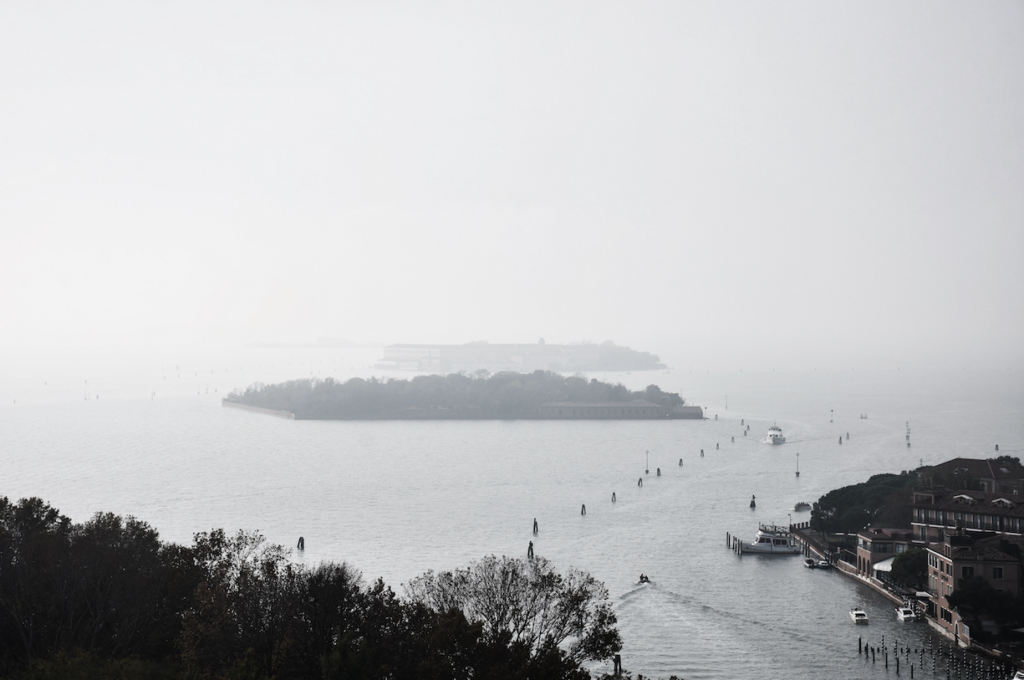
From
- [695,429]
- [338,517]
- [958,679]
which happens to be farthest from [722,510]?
[695,429]

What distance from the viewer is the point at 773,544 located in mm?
18688

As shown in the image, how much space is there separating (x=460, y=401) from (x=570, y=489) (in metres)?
27.1

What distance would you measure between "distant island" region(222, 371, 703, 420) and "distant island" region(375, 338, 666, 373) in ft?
152

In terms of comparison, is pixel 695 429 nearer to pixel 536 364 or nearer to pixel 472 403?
pixel 472 403

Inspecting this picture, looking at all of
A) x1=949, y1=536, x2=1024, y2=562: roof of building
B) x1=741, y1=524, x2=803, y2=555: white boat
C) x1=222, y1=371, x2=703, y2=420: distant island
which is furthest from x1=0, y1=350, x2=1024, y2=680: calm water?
x1=222, y1=371, x2=703, y2=420: distant island

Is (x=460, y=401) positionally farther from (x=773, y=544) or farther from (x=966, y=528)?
(x=966, y=528)

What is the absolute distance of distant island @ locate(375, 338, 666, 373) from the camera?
103062 mm

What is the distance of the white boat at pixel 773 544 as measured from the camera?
18.6 metres

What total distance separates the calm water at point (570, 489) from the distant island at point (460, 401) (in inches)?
98.1

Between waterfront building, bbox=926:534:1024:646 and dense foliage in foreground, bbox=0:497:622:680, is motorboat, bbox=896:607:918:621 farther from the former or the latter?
dense foliage in foreground, bbox=0:497:622:680

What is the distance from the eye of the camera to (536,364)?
344 ft

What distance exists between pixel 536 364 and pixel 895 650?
92035 millimetres

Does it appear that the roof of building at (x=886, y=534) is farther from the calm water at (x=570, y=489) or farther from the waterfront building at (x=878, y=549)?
the calm water at (x=570, y=489)

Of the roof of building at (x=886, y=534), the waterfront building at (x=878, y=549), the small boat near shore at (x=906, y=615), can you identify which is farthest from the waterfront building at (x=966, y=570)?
the roof of building at (x=886, y=534)
